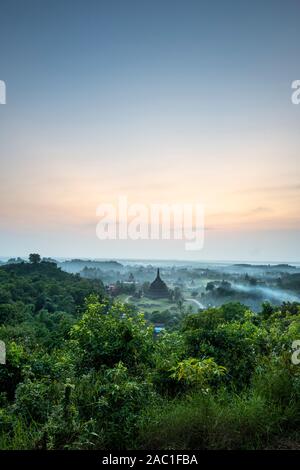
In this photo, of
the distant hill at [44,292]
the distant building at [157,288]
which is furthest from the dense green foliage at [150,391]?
the distant building at [157,288]

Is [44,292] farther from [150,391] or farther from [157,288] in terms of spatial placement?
[150,391]

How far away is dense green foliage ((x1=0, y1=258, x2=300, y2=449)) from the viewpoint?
2.08 m

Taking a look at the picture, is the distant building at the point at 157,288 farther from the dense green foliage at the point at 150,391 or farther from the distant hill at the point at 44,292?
the dense green foliage at the point at 150,391

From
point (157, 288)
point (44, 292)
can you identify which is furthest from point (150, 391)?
point (44, 292)

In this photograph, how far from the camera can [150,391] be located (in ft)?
8.13

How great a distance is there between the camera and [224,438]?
207cm

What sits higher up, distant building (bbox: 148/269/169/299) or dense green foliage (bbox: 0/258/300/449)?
dense green foliage (bbox: 0/258/300/449)

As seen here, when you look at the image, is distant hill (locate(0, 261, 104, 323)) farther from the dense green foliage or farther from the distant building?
the dense green foliage

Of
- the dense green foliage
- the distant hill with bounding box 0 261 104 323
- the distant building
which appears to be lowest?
the distant hill with bounding box 0 261 104 323

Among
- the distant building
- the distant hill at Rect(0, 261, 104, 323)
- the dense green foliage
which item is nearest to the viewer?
the dense green foliage

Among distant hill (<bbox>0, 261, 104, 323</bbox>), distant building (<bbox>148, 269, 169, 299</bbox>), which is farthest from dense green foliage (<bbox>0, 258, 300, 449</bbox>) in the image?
distant building (<bbox>148, 269, 169, 299</bbox>)
